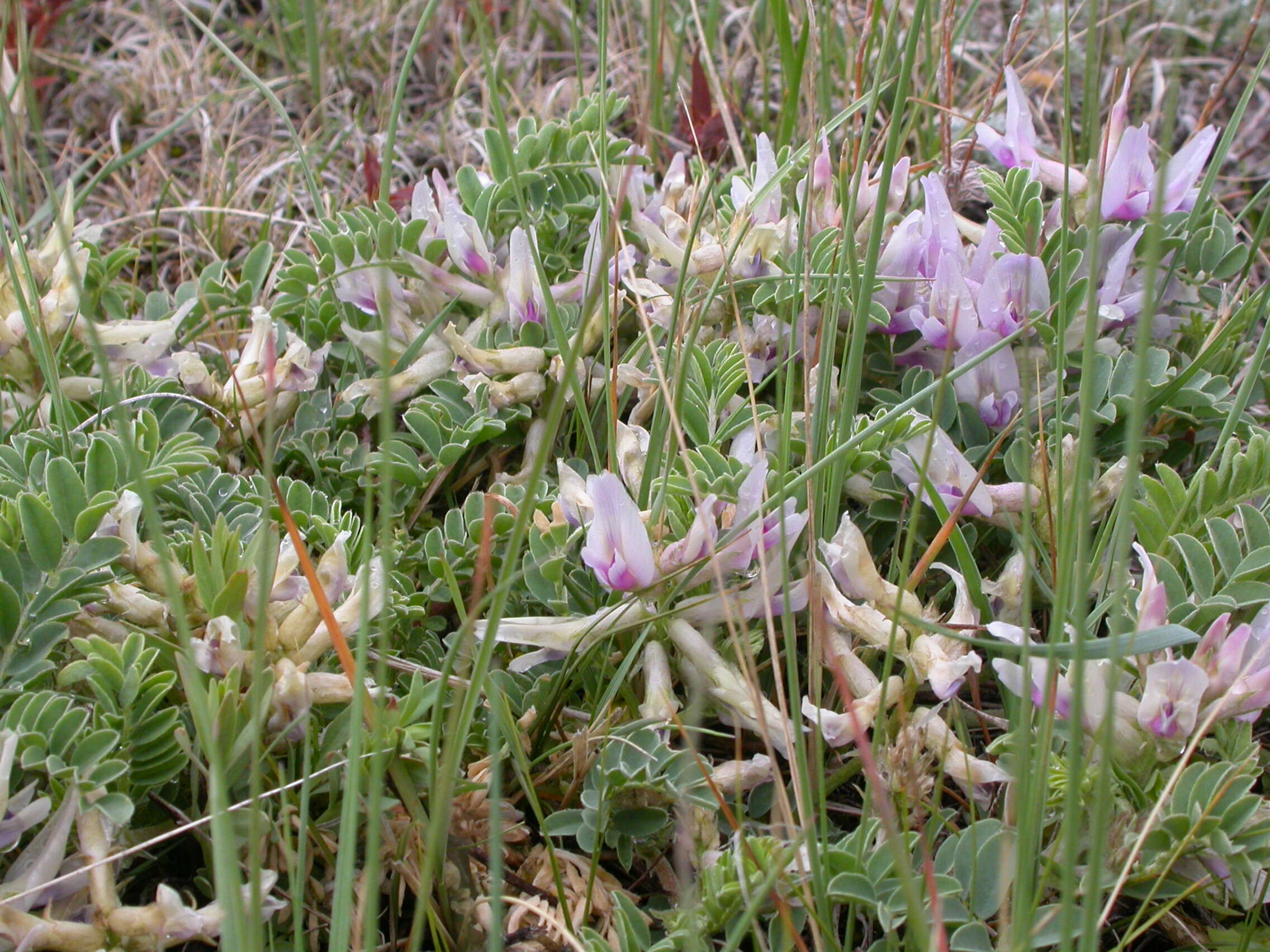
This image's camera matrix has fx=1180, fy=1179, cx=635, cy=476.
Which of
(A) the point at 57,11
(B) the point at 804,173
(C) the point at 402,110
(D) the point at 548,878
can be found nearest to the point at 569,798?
(D) the point at 548,878

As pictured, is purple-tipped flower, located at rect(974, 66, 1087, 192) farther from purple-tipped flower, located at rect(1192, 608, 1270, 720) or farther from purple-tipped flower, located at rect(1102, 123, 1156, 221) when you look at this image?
purple-tipped flower, located at rect(1192, 608, 1270, 720)

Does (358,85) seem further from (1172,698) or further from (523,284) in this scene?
(1172,698)

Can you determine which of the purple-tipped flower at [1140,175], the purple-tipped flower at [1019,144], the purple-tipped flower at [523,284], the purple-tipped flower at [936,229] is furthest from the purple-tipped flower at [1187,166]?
the purple-tipped flower at [523,284]

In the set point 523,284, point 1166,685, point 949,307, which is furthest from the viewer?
point 523,284

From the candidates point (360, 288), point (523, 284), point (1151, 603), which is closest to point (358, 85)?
point (360, 288)

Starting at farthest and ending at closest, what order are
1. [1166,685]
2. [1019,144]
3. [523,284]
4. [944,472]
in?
[1019,144] → [523,284] → [944,472] → [1166,685]

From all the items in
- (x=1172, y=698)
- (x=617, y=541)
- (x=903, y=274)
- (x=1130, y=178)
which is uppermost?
(x=1130, y=178)
